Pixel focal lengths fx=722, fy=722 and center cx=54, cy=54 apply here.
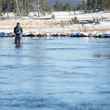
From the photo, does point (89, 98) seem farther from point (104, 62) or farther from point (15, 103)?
point (104, 62)

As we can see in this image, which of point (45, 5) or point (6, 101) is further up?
point (6, 101)

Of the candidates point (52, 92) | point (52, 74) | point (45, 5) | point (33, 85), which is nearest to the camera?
point (52, 92)

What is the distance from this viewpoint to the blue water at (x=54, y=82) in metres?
17.4

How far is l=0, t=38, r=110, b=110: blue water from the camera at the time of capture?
1743 cm

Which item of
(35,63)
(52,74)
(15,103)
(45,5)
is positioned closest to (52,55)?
(35,63)

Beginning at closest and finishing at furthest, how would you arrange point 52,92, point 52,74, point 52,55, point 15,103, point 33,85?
point 15,103
point 52,92
point 33,85
point 52,74
point 52,55

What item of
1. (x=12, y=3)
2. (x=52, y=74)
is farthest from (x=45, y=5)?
(x=52, y=74)

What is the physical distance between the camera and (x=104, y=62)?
1154 inches

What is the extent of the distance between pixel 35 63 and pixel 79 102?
450 inches

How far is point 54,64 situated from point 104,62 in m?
2.23

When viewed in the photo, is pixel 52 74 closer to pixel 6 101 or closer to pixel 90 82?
pixel 90 82

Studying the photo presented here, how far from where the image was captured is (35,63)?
1138 inches

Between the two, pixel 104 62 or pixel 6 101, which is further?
pixel 104 62

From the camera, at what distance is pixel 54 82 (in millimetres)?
21672
